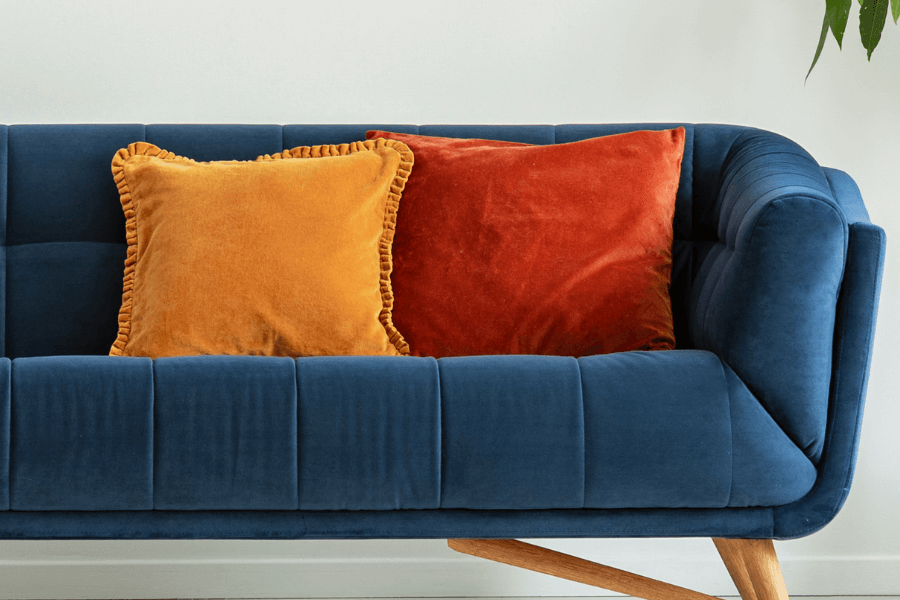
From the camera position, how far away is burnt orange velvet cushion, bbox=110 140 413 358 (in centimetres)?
115

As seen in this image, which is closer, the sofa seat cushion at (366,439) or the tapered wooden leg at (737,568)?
the sofa seat cushion at (366,439)

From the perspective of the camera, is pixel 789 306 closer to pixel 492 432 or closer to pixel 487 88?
pixel 492 432

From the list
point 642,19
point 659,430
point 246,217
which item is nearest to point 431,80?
point 642,19

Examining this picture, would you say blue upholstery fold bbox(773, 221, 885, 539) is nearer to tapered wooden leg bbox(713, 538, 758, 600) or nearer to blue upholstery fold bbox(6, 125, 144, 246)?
tapered wooden leg bbox(713, 538, 758, 600)

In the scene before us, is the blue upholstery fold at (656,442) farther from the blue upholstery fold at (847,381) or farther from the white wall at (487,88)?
the white wall at (487,88)

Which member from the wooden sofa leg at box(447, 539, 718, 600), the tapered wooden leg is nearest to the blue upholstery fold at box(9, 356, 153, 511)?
the wooden sofa leg at box(447, 539, 718, 600)

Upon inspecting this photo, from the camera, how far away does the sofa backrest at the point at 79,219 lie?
138cm

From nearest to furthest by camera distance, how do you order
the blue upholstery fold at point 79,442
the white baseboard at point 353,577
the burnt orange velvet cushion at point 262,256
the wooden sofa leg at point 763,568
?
the blue upholstery fold at point 79,442, the wooden sofa leg at point 763,568, the burnt orange velvet cushion at point 262,256, the white baseboard at point 353,577

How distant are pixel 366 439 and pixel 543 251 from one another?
1.51 feet

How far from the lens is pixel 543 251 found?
1.23 metres

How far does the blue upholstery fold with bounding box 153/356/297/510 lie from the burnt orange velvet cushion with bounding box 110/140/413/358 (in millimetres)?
243

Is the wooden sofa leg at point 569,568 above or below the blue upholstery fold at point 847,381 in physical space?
below

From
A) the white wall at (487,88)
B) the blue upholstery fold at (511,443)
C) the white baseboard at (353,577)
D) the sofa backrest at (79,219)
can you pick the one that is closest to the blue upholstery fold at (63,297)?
the sofa backrest at (79,219)

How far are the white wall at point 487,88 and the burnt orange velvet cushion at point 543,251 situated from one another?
1.32 feet
